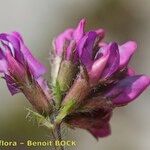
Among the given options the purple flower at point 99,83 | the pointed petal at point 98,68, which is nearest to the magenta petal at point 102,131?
the purple flower at point 99,83

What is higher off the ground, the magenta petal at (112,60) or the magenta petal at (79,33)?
the magenta petal at (79,33)

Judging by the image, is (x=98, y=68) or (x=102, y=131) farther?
(x=102, y=131)

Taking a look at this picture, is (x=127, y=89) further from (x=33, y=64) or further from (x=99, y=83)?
(x=33, y=64)

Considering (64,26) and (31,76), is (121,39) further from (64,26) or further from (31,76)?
(31,76)

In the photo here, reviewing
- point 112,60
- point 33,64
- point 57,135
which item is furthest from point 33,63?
point 57,135

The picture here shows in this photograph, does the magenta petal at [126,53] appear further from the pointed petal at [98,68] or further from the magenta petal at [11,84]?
the magenta petal at [11,84]

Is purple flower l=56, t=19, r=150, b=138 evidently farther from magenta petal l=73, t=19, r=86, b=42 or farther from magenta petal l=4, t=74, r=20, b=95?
magenta petal l=4, t=74, r=20, b=95

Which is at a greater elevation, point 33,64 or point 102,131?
point 33,64
